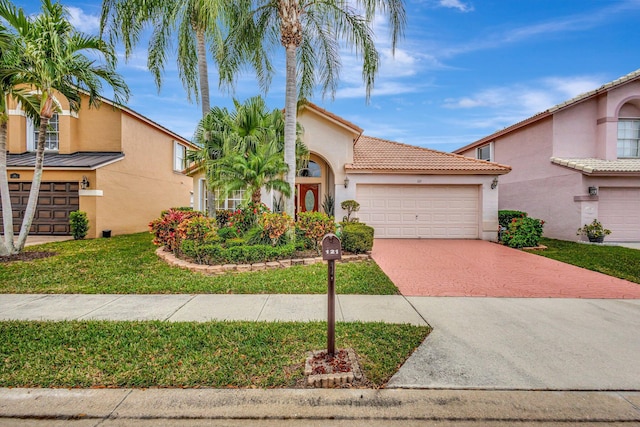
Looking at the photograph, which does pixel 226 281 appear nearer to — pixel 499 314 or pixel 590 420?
pixel 499 314

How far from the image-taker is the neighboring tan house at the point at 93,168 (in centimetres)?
1413

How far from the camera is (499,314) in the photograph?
527 cm

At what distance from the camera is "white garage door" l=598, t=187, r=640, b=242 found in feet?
44.9

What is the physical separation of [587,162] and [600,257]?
5.94 metres

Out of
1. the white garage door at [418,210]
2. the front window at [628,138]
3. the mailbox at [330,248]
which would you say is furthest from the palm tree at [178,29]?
the front window at [628,138]

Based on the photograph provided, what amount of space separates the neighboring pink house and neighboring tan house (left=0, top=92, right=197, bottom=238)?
19.8m

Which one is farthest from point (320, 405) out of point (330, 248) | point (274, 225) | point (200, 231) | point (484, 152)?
point (484, 152)

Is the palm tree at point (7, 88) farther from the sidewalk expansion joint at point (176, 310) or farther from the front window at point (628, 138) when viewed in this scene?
the front window at point (628, 138)

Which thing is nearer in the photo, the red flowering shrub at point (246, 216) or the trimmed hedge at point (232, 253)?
the trimmed hedge at point (232, 253)

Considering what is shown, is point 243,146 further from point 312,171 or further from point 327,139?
point 312,171

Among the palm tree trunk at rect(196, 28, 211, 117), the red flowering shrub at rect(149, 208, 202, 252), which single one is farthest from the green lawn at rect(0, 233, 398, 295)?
the palm tree trunk at rect(196, 28, 211, 117)

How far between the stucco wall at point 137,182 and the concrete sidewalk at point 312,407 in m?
13.6

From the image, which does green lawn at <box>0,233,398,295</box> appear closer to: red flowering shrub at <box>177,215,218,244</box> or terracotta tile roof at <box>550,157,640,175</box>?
red flowering shrub at <box>177,215,218,244</box>

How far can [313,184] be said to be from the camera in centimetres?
1523
